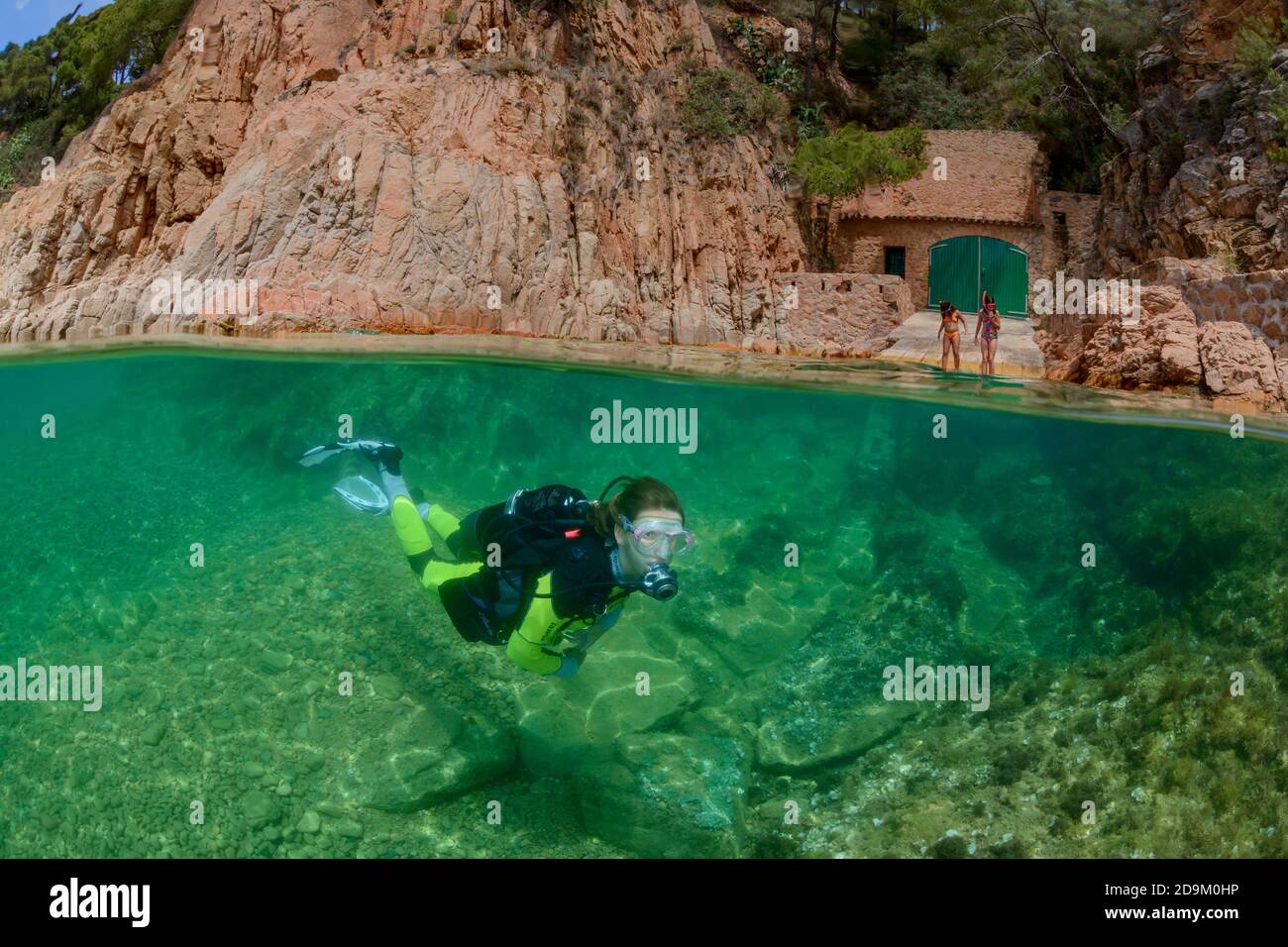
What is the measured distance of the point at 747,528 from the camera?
10.9 metres

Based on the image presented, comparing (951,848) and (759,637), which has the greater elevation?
(759,637)

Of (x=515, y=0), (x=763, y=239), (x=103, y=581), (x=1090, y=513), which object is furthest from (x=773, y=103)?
(x=103, y=581)

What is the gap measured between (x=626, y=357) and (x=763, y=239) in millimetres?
12363

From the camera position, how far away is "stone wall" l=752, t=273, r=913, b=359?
23.4m

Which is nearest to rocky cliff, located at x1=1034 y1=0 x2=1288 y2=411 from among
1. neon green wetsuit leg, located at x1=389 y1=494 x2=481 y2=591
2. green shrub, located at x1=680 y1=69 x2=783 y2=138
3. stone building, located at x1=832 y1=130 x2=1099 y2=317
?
stone building, located at x1=832 y1=130 x2=1099 y2=317

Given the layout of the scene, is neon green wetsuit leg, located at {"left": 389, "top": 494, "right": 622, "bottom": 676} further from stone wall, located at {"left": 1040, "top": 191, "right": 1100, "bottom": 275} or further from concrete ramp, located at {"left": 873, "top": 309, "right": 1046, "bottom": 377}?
stone wall, located at {"left": 1040, "top": 191, "right": 1100, "bottom": 275}

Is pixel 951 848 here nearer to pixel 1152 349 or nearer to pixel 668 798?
pixel 668 798

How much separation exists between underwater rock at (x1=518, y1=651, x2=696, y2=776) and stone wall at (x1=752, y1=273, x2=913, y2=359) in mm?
15297

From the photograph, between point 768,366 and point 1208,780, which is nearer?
point 1208,780

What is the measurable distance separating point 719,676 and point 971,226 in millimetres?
23022

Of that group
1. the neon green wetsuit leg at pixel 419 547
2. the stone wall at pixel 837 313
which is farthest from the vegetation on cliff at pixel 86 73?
the neon green wetsuit leg at pixel 419 547

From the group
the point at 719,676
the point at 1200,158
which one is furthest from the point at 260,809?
the point at 1200,158

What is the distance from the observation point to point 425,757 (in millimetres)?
8008
